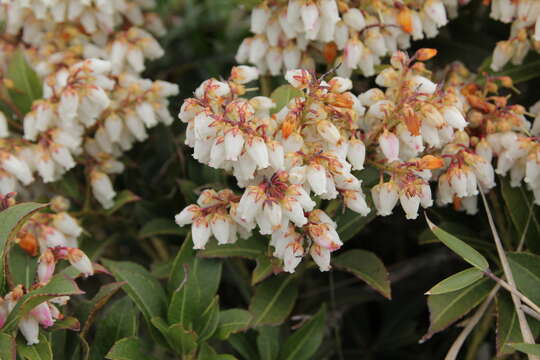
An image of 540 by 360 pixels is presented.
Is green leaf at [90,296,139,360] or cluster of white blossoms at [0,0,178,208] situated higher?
cluster of white blossoms at [0,0,178,208]

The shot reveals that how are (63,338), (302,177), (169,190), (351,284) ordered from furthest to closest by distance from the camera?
(351,284), (169,190), (63,338), (302,177)

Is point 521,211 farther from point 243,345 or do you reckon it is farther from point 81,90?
point 81,90

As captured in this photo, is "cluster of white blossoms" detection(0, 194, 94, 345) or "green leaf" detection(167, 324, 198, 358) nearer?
"cluster of white blossoms" detection(0, 194, 94, 345)

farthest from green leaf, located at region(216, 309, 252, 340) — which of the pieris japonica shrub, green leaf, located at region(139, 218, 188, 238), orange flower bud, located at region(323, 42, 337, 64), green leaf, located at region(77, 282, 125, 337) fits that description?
orange flower bud, located at region(323, 42, 337, 64)

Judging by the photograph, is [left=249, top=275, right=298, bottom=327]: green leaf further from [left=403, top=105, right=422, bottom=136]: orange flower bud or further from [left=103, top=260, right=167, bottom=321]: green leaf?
[left=403, top=105, right=422, bottom=136]: orange flower bud

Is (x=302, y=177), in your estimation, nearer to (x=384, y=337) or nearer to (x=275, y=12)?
(x=275, y=12)

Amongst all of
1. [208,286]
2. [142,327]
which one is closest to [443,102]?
[208,286]

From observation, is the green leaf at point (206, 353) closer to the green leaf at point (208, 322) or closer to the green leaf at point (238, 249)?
the green leaf at point (208, 322)

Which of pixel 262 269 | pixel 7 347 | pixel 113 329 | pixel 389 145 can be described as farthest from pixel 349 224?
pixel 7 347
